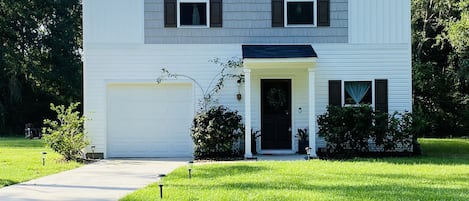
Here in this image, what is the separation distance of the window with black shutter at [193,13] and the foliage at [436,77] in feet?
42.2

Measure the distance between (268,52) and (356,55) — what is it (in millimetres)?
2532

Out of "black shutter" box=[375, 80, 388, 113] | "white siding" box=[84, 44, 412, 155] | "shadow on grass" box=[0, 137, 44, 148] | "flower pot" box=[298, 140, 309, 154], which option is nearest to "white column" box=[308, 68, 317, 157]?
"flower pot" box=[298, 140, 309, 154]

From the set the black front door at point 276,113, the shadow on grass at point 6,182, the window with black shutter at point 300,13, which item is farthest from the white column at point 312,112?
the shadow on grass at point 6,182

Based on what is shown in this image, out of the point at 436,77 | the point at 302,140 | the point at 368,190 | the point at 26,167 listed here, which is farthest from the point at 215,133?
the point at 436,77

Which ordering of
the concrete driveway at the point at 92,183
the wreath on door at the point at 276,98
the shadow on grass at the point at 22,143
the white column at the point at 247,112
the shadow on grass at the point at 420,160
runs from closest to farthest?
the concrete driveway at the point at 92,183 → the shadow on grass at the point at 420,160 → the white column at the point at 247,112 → the wreath on door at the point at 276,98 → the shadow on grass at the point at 22,143

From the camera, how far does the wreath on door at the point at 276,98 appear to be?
49.7 feet

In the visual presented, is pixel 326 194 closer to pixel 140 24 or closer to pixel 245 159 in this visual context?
pixel 245 159

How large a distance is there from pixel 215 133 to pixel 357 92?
4.17 m

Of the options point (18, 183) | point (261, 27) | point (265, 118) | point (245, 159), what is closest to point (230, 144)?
point (245, 159)

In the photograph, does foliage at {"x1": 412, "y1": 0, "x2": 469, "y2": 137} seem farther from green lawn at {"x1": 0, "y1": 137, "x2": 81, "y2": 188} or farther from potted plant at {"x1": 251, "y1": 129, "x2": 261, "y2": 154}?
green lawn at {"x1": 0, "y1": 137, "x2": 81, "y2": 188}

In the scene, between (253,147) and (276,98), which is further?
(276,98)

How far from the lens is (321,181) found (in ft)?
30.0

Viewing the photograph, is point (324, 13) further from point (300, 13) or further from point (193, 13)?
point (193, 13)

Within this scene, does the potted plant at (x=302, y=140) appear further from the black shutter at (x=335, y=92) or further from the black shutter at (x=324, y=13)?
the black shutter at (x=324, y=13)
